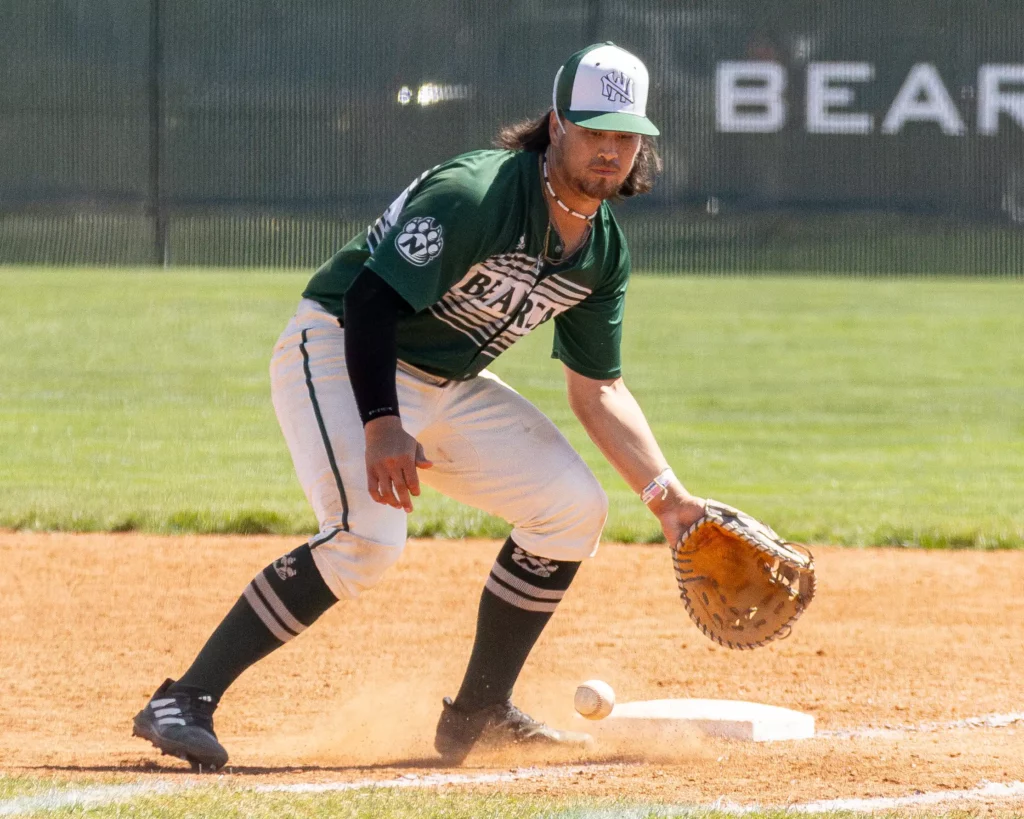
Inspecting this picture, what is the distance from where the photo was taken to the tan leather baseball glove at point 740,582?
11.8ft

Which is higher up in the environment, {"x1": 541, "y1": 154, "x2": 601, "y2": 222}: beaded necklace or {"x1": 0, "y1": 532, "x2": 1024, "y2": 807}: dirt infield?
{"x1": 541, "y1": 154, "x2": 601, "y2": 222}: beaded necklace

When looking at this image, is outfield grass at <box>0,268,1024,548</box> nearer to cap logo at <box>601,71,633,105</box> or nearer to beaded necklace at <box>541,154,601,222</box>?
beaded necklace at <box>541,154,601,222</box>

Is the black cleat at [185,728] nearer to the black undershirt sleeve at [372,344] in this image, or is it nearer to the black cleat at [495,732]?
the black cleat at [495,732]

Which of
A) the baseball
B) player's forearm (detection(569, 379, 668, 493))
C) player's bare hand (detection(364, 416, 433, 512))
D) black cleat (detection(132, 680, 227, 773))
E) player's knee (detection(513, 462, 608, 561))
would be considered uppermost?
player's bare hand (detection(364, 416, 433, 512))

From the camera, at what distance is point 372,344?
122 inches

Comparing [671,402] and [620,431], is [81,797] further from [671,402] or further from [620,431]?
[671,402]

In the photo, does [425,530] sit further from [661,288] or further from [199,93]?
[199,93]

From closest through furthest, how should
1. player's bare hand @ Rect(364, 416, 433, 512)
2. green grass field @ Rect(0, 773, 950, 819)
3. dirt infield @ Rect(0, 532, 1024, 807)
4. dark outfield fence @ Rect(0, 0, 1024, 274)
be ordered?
green grass field @ Rect(0, 773, 950, 819), player's bare hand @ Rect(364, 416, 433, 512), dirt infield @ Rect(0, 532, 1024, 807), dark outfield fence @ Rect(0, 0, 1024, 274)

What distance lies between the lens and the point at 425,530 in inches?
264

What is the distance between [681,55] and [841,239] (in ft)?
9.34

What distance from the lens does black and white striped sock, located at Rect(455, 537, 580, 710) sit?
372 cm

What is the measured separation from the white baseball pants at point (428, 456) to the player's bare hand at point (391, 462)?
15cm

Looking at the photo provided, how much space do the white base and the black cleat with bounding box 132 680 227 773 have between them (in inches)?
42.5

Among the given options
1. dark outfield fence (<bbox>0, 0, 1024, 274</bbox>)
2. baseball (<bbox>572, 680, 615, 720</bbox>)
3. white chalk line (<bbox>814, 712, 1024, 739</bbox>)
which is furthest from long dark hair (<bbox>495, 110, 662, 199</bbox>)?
dark outfield fence (<bbox>0, 0, 1024, 274</bbox>)
